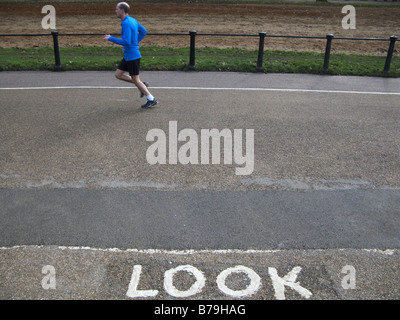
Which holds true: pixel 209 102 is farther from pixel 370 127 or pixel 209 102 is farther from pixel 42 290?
pixel 42 290

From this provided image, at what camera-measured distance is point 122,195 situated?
520cm

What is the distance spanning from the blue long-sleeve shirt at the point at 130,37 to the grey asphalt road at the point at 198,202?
1117mm

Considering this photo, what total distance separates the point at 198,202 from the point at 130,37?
461cm

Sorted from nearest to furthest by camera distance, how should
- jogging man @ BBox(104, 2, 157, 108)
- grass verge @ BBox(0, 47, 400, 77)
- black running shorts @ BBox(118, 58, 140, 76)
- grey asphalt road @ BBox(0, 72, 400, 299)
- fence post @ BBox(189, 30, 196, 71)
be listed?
grey asphalt road @ BBox(0, 72, 400, 299), jogging man @ BBox(104, 2, 157, 108), black running shorts @ BBox(118, 58, 140, 76), fence post @ BBox(189, 30, 196, 71), grass verge @ BBox(0, 47, 400, 77)

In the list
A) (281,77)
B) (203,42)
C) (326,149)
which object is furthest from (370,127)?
(203,42)

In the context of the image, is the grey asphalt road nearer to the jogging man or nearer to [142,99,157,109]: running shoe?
[142,99,157,109]: running shoe

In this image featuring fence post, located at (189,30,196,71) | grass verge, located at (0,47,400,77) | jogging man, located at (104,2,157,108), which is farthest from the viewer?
grass verge, located at (0,47,400,77)

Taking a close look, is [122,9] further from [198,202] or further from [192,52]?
[198,202]

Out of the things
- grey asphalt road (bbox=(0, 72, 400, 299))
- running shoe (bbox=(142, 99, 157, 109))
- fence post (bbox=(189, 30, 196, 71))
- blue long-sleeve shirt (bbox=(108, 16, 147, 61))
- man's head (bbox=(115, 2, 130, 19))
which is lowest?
grey asphalt road (bbox=(0, 72, 400, 299))

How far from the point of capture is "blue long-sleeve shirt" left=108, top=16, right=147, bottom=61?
8.23 m

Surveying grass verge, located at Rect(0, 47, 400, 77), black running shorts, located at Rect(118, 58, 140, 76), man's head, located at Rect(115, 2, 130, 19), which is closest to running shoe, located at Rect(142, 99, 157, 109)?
black running shorts, located at Rect(118, 58, 140, 76)

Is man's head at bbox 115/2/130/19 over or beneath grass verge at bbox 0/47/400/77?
over

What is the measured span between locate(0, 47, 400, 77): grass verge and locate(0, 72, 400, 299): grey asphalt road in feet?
12.4
